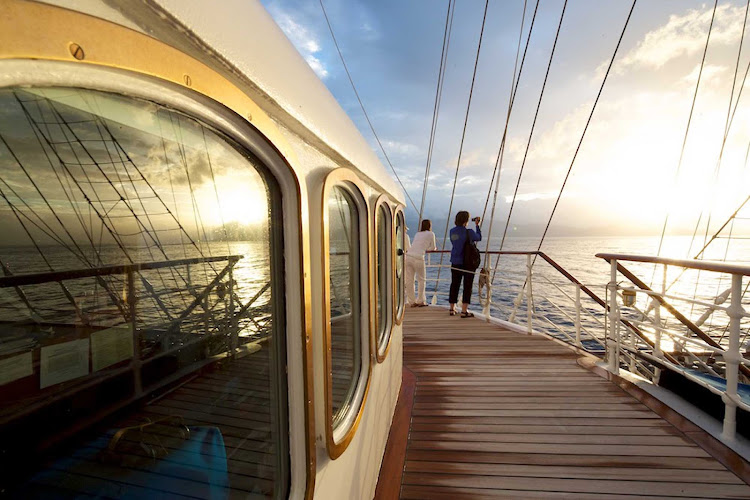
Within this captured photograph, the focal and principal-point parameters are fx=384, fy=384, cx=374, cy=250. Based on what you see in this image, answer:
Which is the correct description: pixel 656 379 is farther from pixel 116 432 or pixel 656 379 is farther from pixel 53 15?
pixel 53 15

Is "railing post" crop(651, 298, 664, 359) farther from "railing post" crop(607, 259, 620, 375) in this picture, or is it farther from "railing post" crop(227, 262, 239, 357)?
"railing post" crop(227, 262, 239, 357)

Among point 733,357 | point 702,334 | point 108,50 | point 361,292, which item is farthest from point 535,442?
point 108,50

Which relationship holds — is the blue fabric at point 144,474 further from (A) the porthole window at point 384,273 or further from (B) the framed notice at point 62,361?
(A) the porthole window at point 384,273

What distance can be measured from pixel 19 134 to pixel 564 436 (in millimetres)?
2799

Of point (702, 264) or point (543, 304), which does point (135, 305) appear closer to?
point (702, 264)

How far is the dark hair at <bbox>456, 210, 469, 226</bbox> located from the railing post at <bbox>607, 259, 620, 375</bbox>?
204cm

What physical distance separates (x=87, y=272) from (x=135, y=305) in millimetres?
95

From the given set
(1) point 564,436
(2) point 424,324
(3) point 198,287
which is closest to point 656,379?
(1) point 564,436

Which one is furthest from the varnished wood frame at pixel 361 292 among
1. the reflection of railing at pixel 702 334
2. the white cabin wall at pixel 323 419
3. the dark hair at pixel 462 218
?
the dark hair at pixel 462 218

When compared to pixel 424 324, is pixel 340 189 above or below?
above

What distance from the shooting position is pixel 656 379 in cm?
293

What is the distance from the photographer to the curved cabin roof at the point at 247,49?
1.49 feet

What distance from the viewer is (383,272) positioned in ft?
8.09

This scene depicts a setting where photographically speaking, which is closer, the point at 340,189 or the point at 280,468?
the point at 280,468
